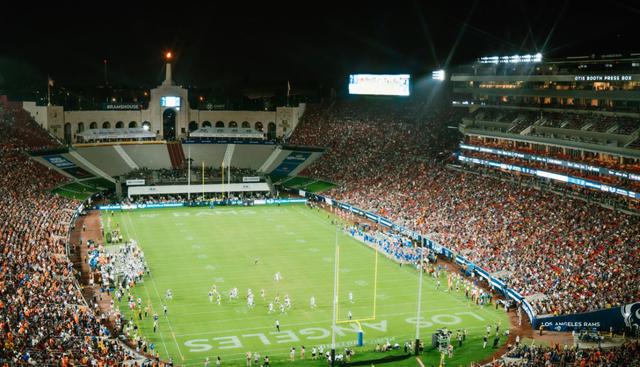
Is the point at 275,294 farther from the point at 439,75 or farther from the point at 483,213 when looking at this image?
the point at 439,75

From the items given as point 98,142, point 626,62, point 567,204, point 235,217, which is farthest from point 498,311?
point 98,142

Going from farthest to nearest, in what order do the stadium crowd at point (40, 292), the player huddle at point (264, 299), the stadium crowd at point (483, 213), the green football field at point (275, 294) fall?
Result: the player huddle at point (264, 299) < the stadium crowd at point (483, 213) < the green football field at point (275, 294) < the stadium crowd at point (40, 292)

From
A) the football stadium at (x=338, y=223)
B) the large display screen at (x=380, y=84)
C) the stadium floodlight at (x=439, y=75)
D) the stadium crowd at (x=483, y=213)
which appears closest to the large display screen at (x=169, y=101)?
the football stadium at (x=338, y=223)

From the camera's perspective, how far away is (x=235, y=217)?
65.5 metres

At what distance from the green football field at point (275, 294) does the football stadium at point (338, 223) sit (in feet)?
0.59

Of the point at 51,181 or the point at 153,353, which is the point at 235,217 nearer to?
the point at 51,181

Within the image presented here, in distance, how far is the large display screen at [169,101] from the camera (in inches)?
3593

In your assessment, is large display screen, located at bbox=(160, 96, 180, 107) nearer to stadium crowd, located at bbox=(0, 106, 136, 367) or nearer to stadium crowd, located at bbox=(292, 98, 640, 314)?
stadium crowd, located at bbox=(292, 98, 640, 314)

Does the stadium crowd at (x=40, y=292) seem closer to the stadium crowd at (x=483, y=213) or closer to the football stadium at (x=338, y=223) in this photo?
the football stadium at (x=338, y=223)

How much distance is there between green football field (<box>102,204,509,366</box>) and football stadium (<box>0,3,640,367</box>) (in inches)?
7.1

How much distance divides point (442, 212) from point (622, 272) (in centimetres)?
2092

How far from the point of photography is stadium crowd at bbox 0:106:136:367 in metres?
26.2

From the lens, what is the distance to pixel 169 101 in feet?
300

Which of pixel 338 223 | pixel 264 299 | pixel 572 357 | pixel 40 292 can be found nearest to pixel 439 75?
pixel 338 223
